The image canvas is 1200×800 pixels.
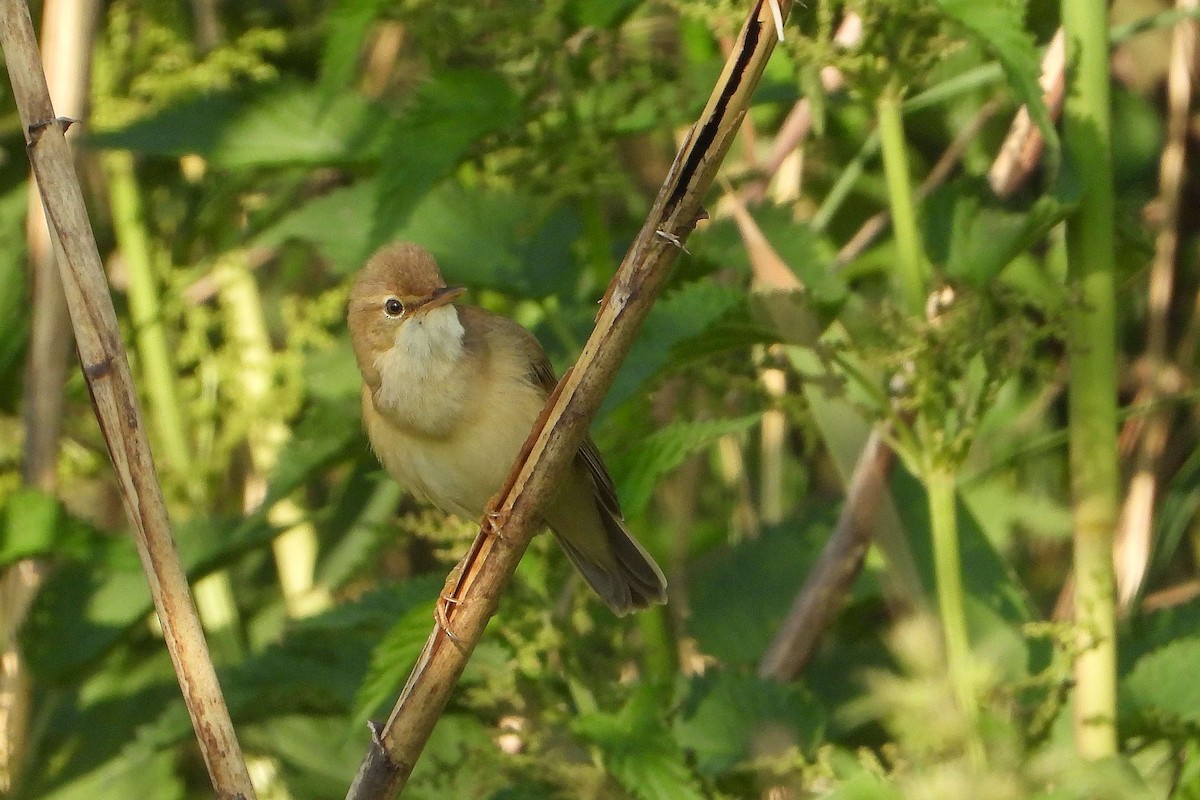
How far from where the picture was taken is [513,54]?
2.90m

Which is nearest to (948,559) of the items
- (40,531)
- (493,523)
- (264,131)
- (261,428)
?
(493,523)

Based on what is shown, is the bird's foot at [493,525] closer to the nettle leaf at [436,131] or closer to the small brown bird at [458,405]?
the nettle leaf at [436,131]

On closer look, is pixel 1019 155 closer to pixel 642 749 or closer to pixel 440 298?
pixel 440 298

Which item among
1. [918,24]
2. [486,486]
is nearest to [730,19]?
[918,24]

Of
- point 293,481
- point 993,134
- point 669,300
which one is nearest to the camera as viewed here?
point 669,300

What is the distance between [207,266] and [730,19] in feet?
6.07

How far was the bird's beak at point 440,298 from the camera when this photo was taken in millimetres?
3006

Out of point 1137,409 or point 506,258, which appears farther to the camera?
point 506,258

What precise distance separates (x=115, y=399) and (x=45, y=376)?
7.43 ft

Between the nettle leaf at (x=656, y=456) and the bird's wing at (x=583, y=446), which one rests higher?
the nettle leaf at (x=656, y=456)

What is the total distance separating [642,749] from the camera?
2.56 meters

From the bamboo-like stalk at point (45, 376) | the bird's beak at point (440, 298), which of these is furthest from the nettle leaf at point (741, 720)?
the bamboo-like stalk at point (45, 376)

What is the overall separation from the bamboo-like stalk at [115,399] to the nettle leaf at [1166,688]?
1.50 meters

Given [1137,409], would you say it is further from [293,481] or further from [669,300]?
[293,481]
